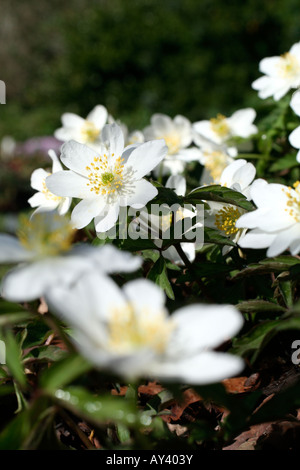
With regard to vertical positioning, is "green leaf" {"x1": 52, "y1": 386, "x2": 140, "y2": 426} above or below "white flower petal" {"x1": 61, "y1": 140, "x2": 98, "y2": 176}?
below

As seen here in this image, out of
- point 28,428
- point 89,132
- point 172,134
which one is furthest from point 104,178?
point 172,134

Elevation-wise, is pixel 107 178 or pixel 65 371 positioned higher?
pixel 107 178

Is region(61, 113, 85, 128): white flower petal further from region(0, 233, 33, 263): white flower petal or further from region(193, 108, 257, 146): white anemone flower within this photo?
region(0, 233, 33, 263): white flower petal

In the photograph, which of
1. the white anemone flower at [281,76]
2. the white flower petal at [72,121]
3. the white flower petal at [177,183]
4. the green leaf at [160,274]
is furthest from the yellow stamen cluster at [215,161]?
the green leaf at [160,274]

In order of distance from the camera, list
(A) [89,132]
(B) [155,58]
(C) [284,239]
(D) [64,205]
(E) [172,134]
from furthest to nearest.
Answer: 1. (B) [155,58]
2. (E) [172,134]
3. (A) [89,132]
4. (D) [64,205]
5. (C) [284,239]

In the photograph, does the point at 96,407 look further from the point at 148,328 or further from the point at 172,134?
the point at 172,134

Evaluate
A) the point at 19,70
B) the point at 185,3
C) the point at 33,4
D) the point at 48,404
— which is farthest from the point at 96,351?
the point at 33,4

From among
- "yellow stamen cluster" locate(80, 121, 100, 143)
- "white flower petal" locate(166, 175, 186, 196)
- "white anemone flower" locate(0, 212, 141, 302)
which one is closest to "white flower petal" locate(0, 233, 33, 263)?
"white anemone flower" locate(0, 212, 141, 302)
